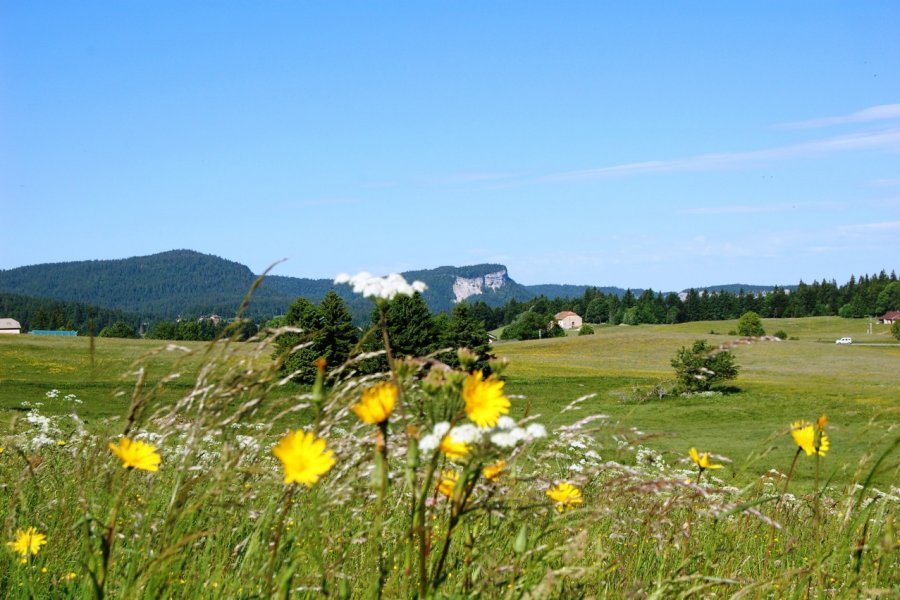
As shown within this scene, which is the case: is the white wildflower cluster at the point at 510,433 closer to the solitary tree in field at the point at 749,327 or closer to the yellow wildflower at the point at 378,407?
the yellow wildflower at the point at 378,407

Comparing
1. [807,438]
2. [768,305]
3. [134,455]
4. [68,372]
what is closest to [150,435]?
[134,455]

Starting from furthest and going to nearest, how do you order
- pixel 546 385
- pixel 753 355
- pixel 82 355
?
pixel 753 355 < pixel 82 355 < pixel 546 385

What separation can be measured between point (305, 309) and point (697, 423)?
1831 cm

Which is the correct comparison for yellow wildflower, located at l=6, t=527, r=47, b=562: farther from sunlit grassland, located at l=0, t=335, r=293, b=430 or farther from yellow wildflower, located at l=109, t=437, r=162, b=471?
yellow wildflower, located at l=109, t=437, r=162, b=471

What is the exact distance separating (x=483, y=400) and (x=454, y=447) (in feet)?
0.35

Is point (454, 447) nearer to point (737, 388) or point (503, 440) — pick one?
point (503, 440)

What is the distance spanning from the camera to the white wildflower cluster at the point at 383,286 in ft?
5.24

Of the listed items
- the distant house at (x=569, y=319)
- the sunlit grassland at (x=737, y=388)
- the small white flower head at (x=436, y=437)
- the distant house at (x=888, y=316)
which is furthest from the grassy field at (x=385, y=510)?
the distant house at (x=569, y=319)

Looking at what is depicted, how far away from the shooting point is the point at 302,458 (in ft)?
4.63

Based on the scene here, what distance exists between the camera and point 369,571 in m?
2.26

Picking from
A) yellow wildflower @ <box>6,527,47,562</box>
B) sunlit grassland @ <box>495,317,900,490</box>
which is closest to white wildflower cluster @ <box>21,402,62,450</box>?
yellow wildflower @ <box>6,527,47,562</box>

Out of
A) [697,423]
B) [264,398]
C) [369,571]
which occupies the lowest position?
[697,423]

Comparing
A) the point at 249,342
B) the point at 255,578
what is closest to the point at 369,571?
the point at 255,578

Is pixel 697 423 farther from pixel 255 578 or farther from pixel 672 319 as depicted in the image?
pixel 672 319
